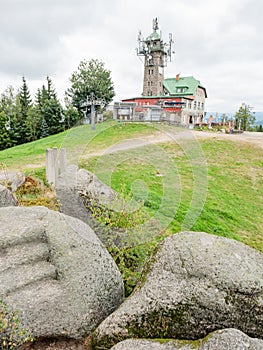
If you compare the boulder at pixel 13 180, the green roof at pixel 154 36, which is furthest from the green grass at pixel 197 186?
the green roof at pixel 154 36

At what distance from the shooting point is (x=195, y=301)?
3.34m

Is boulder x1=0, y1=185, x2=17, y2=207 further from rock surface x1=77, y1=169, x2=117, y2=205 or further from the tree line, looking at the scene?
the tree line

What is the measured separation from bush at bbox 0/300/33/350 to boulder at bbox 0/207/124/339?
9cm

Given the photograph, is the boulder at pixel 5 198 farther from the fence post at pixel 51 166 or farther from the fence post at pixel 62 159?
the fence post at pixel 62 159

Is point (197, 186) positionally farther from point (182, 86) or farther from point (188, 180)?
point (182, 86)

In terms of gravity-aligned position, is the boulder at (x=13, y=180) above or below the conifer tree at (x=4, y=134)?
below

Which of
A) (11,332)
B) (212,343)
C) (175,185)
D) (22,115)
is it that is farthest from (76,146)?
(22,115)

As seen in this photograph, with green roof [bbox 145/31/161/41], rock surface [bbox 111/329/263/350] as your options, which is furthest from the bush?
green roof [bbox 145/31/161/41]

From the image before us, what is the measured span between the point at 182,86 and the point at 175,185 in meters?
31.8

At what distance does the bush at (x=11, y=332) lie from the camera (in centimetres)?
326

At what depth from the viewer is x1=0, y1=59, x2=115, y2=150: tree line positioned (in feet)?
109

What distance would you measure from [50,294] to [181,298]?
1636 mm

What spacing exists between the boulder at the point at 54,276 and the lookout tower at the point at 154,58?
3707 cm

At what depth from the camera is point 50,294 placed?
3.60 m
